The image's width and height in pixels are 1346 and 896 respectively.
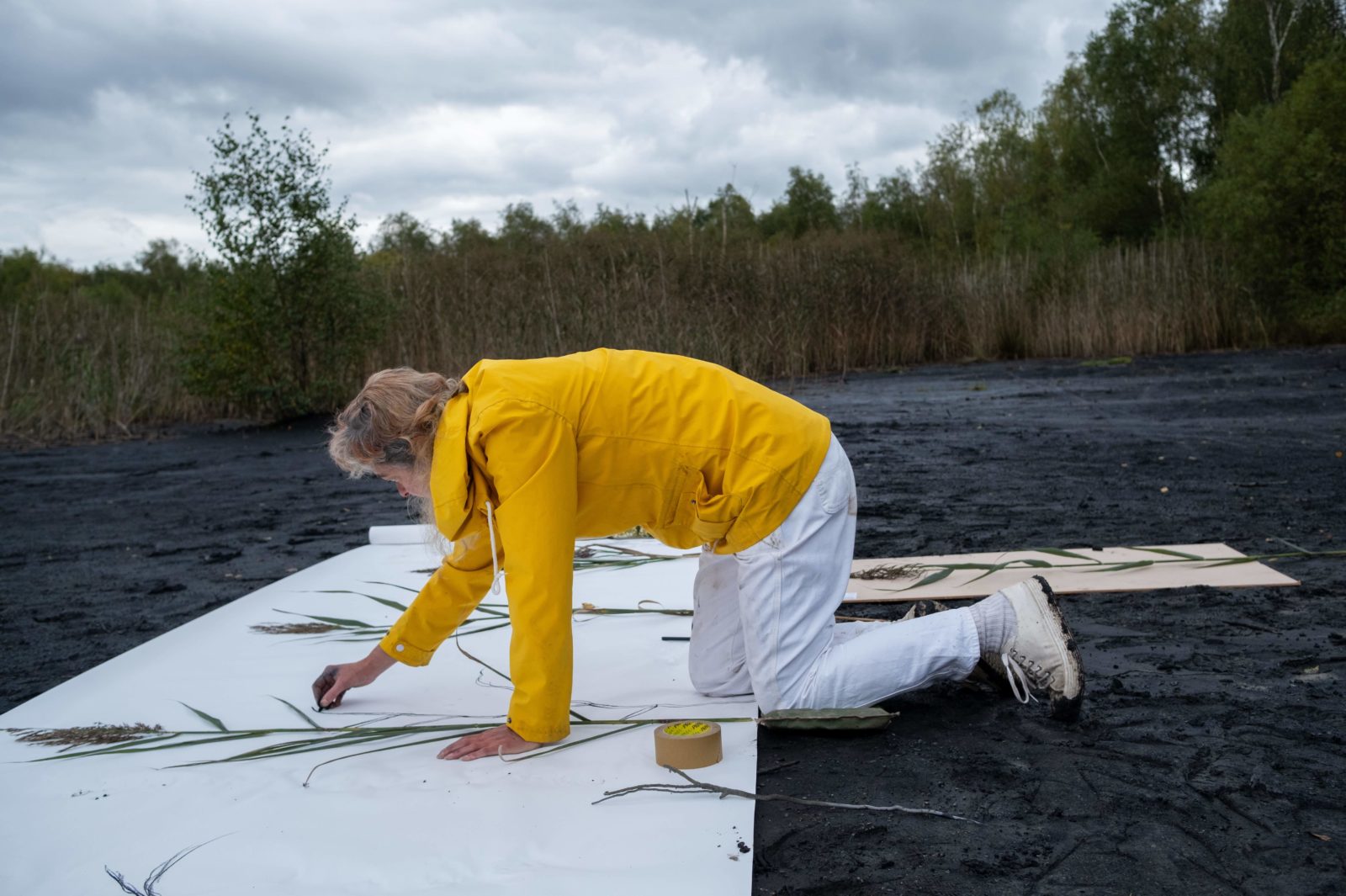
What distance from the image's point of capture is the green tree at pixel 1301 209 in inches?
547

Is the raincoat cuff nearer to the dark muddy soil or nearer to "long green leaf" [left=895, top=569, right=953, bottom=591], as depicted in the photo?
the dark muddy soil

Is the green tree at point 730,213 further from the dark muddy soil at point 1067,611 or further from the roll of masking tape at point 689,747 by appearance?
the roll of masking tape at point 689,747

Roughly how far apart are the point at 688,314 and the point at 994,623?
9964 millimetres

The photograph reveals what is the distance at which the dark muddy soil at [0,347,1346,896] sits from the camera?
166 centimetres

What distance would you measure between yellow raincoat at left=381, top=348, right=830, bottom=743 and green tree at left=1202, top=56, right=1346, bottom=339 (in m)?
14.4

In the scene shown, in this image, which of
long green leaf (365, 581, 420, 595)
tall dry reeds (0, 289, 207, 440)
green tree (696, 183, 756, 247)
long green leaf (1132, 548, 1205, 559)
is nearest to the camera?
long green leaf (1132, 548, 1205, 559)

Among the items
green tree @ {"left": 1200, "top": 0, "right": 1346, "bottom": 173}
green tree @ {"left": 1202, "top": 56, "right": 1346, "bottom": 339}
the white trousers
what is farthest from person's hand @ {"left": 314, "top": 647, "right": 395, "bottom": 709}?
green tree @ {"left": 1200, "top": 0, "right": 1346, "bottom": 173}

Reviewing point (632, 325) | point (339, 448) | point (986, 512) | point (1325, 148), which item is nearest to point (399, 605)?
point (339, 448)

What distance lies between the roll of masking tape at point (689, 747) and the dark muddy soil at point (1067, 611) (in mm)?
128

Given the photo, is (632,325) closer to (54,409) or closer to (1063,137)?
(54,409)

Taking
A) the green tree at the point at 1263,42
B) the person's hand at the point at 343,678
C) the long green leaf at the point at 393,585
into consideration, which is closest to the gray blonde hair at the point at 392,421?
the person's hand at the point at 343,678

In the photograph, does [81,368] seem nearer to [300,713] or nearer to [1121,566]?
[300,713]

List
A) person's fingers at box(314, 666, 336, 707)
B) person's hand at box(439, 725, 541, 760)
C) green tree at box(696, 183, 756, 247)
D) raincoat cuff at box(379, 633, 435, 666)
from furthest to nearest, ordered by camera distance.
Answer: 1. green tree at box(696, 183, 756, 247)
2. person's fingers at box(314, 666, 336, 707)
3. raincoat cuff at box(379, 633, 435, 666)
4. person's hand at box(439, 725, 541, 760)

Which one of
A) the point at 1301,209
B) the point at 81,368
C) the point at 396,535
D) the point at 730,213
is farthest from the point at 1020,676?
the point at 730,213
